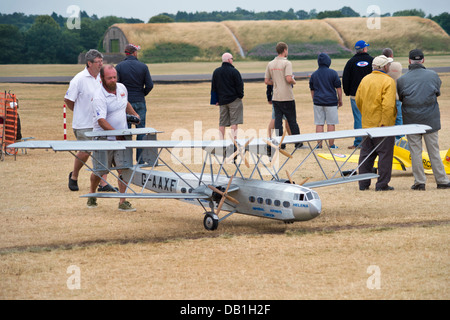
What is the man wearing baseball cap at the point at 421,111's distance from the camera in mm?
11898

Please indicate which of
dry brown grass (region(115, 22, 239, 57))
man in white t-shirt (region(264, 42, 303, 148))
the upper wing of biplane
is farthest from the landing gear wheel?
dry brown grass (region(115, 22, 239, 57))

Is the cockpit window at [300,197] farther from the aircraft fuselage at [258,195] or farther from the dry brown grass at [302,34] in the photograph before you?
the dry brown grass at [302,34]

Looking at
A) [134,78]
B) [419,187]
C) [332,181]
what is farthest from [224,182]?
[134,78]

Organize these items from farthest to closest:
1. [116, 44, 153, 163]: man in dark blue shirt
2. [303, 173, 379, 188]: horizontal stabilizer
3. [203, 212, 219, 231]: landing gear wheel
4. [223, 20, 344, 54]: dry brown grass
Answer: [223, 20, 344, 54]: dry brown grass → [116, 44, 153, 163]: man in dark blue shirt → [303, 173, 379, 188]: horizontal stabilizer → [203, 212, 219, 231]: landing gear wheel

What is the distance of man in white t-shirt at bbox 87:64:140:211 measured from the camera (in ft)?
33.8

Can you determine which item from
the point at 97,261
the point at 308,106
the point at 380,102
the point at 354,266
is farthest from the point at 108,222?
the point at 308,106

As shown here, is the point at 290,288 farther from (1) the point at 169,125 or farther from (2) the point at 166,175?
(1) the point at 169,125

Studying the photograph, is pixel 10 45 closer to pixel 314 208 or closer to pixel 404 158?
pixel 404 158

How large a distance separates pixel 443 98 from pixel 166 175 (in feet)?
82.9

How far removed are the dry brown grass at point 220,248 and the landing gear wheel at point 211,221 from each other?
0.36ft

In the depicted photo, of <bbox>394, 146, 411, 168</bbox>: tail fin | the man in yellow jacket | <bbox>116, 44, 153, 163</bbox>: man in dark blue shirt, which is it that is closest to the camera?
the man in yellow jacket

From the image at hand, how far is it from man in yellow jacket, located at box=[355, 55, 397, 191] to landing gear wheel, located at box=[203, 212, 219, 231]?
3.51m

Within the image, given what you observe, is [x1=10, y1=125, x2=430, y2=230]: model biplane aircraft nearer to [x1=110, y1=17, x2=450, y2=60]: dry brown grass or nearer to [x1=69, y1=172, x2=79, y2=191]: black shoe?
[x1=69, y1=172, x2=79, y2=191]: black shoe

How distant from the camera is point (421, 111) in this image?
1194 centimetres
